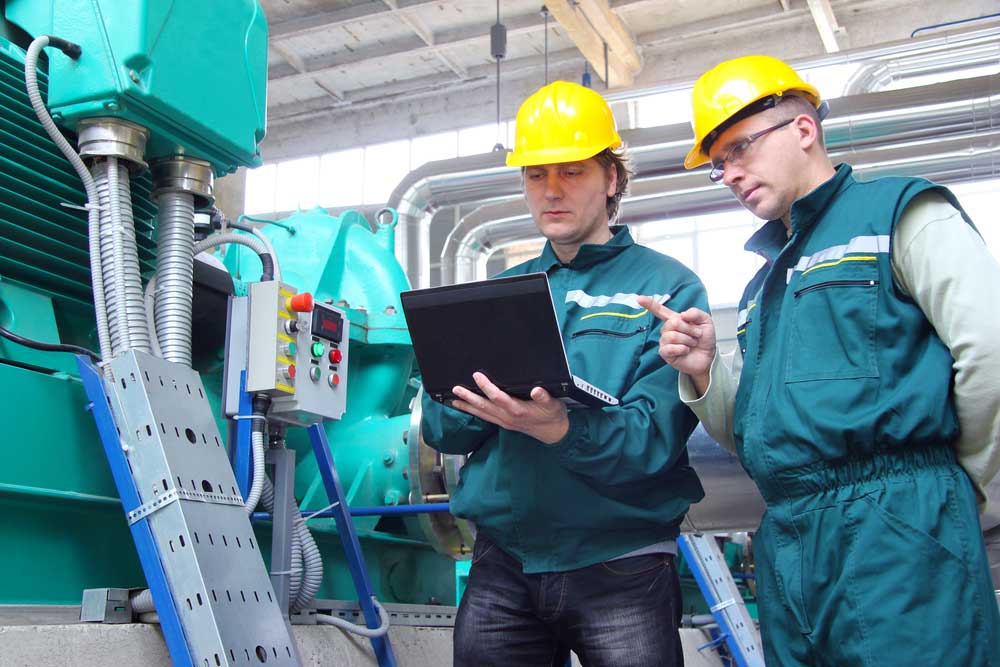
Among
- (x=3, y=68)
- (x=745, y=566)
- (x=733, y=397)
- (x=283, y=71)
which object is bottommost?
(x=745, y=566)

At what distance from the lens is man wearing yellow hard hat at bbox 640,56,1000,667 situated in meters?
1.18

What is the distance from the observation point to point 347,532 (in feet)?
7.47

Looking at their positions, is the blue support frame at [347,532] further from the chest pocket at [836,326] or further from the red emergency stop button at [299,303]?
the chest pocket at [836,326]

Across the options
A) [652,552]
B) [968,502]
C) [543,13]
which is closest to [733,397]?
[652,552]

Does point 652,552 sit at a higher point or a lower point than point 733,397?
lower

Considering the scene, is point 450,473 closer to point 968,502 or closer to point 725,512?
point 725,512

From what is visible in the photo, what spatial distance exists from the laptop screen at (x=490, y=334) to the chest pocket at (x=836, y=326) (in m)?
0.31

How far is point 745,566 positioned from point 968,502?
4.04m

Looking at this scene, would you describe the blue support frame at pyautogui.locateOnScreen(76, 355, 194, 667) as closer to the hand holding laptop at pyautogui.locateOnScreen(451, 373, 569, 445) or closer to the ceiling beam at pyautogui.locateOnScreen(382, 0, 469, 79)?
the hand holding laptop at pyautogui.locateOnScreen(451, 373, 569, 445)

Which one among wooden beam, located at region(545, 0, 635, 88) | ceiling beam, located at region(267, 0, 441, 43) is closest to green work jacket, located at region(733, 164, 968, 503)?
wooden beam, located at region(545, 0, 635, 88)

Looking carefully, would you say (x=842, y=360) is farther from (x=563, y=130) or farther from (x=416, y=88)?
(x=416, y=88)

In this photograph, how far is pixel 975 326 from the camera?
3.97 ft

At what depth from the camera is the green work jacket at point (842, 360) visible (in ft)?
4.07

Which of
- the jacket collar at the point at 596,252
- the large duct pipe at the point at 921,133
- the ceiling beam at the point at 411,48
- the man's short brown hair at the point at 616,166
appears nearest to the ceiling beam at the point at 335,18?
the ceiling beam at the point at 411,48
